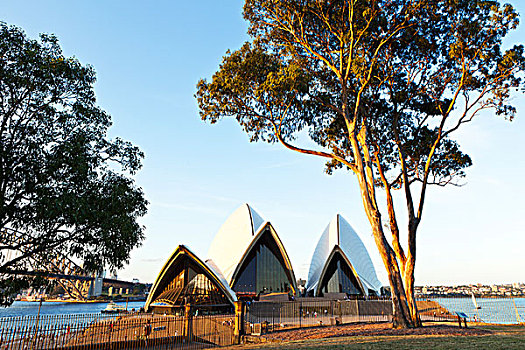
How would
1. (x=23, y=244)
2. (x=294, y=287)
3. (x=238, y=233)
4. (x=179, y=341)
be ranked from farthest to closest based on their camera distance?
(x=238, y=233) < (x=294, y=287) < (x=179, y=341) < (x=23, y=244)

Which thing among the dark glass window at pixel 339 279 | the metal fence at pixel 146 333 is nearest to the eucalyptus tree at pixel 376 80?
the metal fence at pixel 146 333

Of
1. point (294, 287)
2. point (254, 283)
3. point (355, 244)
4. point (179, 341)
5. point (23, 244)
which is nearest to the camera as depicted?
point (23, 244)

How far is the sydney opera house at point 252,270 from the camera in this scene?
107ft

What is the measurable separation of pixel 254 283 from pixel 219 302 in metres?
6.89

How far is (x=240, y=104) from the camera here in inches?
628

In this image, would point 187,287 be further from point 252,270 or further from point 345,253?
point 345,253

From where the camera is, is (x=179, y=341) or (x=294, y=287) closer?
(x=179, y=341)

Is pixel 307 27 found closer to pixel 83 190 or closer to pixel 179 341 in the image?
pixel 83 190

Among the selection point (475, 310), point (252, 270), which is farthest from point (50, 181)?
point (475, 310)

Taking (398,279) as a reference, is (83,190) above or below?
above

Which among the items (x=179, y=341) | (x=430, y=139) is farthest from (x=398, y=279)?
(x=179, y=341)

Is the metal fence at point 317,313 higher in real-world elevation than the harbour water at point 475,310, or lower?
higher

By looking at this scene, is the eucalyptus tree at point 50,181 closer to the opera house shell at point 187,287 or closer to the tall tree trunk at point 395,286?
the tall tree trunk at point 395,286

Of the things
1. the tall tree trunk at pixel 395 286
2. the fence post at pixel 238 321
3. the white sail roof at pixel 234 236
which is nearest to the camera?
the tall tree trunk at pixel 395 286
